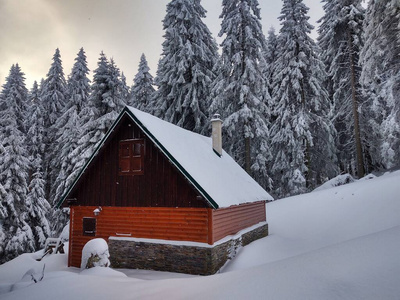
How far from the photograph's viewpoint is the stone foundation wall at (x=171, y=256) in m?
10.3

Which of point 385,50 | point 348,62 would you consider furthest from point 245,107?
point 348,62

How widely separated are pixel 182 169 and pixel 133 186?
2.99 m

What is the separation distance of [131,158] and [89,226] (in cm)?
440

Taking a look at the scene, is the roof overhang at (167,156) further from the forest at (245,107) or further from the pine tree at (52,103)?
the pine tree at (52,103)

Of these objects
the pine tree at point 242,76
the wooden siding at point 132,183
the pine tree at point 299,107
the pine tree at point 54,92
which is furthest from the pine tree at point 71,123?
the pine tree at point 299,107

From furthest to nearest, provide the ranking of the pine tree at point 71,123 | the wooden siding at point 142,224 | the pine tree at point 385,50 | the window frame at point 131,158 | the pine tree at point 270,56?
the pine tree at point 270,56, the pine tree at point 71,123, the pine tree at point 385,50, the window frame at point 131,158, the wooden siding at point 142,224

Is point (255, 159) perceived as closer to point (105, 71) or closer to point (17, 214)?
point (105, 71)

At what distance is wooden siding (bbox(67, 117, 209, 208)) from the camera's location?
11.2 m

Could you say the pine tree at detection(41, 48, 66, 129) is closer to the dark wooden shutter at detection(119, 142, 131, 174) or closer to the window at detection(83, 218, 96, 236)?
the window at detection(83, 218, 96, 236)

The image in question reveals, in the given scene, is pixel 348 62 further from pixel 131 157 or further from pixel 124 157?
pixel 124 157

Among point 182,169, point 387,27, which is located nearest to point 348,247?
point 182,169

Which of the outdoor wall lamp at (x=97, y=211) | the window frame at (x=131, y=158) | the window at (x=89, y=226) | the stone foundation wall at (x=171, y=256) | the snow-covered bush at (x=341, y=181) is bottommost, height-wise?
the stone foundation wall at (x=171, y=256)

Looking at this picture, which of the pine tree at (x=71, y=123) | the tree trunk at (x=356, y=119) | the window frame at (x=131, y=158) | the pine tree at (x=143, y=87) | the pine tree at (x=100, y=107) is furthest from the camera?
the pine tree at (x=143, y=87)

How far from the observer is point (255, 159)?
83.4 ft
